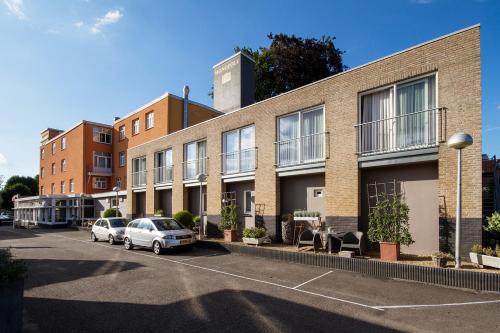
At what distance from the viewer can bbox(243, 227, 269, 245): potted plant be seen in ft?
47.0

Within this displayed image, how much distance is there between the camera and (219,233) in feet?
59.9

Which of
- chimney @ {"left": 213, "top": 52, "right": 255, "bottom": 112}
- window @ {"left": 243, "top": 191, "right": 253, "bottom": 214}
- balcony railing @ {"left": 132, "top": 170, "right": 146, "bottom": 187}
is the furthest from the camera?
balcony railing @ {"left": 132, "top": 170, "right": 146, "bottom": 187}

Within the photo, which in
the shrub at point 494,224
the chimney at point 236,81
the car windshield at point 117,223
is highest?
the chimney at point 236,81

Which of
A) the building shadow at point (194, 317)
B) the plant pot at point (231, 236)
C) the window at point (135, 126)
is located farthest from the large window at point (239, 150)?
the window at point (135, 126)

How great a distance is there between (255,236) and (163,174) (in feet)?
37.3

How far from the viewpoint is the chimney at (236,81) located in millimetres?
23453

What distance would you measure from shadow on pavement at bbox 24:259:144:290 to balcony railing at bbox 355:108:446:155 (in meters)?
9.09

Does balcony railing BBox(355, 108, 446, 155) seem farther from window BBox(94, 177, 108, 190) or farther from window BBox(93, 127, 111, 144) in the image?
window BBox(93, 127, 111, 144)

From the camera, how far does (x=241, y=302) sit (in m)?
7.11

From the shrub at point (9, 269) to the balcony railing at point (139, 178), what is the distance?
2088 cm

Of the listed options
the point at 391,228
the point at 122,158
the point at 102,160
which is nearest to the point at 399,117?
the point at 391,228

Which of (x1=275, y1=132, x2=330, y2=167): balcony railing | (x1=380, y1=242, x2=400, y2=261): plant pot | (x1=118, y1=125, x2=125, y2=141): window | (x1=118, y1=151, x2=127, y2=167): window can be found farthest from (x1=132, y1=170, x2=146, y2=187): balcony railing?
(x1=380, y1=242, x2=400, y2=261): plant pot

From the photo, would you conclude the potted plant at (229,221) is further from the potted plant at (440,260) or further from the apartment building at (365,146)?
the potted plant at (440,260)

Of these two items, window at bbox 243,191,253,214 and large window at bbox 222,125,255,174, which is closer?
large window at bbox 222,125,255,174
